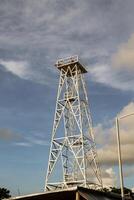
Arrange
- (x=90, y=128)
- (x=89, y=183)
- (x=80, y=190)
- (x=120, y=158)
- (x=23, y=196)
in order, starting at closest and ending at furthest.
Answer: (x=80, y=190)
(x=23, y=196)
(x=120, y=158)
(x=89, y=183)
(x=90, y=128)

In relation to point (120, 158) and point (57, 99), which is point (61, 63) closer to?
point (57, 99)

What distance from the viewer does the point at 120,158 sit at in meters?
28.9

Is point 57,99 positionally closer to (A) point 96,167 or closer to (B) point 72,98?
(B) point 72,98

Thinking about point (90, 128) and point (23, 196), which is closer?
point (23, 196)

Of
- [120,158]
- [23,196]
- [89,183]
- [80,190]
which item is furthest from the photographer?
[89,183]

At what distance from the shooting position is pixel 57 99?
58188mm

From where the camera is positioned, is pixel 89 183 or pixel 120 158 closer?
pixel 120 158

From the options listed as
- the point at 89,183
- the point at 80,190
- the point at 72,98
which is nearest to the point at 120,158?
the point at 80,190

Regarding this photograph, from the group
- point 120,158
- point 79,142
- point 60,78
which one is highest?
point 60,78

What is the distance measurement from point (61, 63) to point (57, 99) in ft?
17.4

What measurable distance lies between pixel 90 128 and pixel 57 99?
6.36 metres

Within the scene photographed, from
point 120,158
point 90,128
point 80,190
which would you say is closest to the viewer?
point 80,190

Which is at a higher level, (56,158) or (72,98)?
(72,98)

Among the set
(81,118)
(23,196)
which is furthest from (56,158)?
(23,196)
